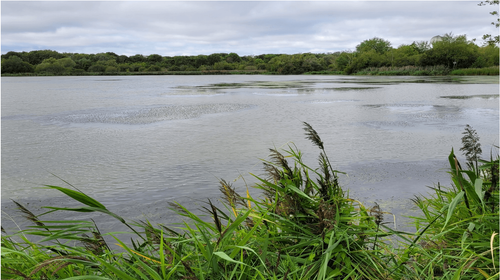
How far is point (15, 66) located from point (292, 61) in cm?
6355

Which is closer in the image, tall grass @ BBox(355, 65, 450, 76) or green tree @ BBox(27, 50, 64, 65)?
tall grass @ BBox(355, 65, 450, 76)

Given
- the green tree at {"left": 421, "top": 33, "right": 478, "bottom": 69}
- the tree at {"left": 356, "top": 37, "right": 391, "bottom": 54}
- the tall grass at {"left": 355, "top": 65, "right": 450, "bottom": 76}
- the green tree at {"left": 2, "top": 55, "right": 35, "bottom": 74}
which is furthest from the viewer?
the tree at {"left": 356, "top": 37, "right": 391, "bottom": 54}

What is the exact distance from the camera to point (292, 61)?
3679 inches

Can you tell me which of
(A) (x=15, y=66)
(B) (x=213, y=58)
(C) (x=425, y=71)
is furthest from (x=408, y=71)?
(A) (x=15, y=66)

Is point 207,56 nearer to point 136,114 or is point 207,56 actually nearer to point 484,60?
point 484,60

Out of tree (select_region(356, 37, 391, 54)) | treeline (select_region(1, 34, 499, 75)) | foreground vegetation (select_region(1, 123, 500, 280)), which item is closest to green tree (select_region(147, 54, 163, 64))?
treeline (select_region(1, 34, 499, 75))

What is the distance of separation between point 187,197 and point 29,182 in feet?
8.70

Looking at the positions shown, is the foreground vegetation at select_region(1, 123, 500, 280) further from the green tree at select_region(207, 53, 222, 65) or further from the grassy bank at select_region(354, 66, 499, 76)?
the green tree at select_region(207, 53, 222, 65)

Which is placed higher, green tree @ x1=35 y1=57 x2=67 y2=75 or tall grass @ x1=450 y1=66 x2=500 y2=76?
green tree @ x1=35 y1=57 x2=67 y2=75

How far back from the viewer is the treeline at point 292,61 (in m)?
60.5

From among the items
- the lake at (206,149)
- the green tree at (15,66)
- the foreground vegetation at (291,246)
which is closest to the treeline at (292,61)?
the green tree at (15,66)

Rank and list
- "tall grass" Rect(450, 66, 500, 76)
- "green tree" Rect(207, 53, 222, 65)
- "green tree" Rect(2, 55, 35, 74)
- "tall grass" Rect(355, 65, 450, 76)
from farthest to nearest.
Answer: "green tree" Rect(207, 53, 222, 65) → "green tree" Rect(2, 55, 35, 74) → "tall grass" Rect(355, 65, 450, 76) → "tall grass" Rect(450, 66, 500, 76)

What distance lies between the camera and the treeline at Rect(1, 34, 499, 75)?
60.5 m

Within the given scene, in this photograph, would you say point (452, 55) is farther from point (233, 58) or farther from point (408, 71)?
point (233, 58)
